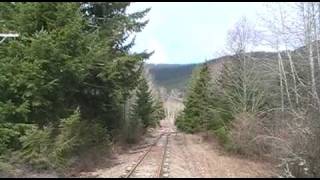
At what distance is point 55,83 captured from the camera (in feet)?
57.8

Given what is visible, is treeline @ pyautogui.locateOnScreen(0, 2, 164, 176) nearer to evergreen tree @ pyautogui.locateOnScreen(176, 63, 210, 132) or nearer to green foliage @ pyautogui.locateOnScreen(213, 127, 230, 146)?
green foliage @ pyautogui.locateOnScreen(213, 127, 230, 146)

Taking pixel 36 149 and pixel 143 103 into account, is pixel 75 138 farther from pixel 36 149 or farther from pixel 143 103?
pixel 143 103

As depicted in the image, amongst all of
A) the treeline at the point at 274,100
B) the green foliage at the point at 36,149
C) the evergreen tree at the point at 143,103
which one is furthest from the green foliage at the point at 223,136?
the green foliage at the point at 36,149

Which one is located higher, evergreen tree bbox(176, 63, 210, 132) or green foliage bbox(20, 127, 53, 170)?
evergreen tree bbox(176, 63, 210, 132)

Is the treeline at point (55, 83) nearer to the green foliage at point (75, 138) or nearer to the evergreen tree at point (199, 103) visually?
the green foliage at point (75, 138)

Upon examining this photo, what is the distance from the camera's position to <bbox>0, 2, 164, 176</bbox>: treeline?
1581cm

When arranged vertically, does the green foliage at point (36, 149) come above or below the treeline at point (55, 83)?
below

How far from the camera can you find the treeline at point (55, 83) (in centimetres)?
1581

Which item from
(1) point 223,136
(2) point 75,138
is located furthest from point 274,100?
(2) point 75,138

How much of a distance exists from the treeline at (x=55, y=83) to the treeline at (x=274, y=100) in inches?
302

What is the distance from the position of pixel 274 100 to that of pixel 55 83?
21.1 m

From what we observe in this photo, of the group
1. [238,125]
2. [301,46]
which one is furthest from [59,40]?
[238,125]

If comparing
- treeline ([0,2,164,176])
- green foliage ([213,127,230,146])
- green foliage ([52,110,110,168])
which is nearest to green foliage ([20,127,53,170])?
treeline ([0,2,164,176])

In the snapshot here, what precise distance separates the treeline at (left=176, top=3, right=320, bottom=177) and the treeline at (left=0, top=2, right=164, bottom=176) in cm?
766
